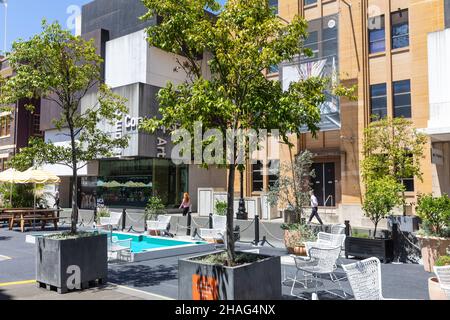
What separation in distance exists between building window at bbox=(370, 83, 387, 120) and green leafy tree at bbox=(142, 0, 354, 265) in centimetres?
1769

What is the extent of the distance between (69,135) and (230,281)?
555 centimetres

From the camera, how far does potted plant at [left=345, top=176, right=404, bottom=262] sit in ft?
35.8

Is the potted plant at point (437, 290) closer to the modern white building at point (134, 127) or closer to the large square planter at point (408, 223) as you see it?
the large square planter at point (408, 223)

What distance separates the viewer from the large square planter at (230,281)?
5504mm

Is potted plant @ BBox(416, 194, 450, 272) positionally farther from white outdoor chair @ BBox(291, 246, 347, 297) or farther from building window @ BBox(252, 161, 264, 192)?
building window @ BBox(252, 161, 264, 192)

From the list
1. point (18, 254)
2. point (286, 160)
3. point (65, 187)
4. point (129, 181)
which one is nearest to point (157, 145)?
point (129, 181)

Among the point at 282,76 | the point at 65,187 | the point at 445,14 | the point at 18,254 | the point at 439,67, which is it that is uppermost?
the point at 445,14

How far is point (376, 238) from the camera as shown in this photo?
1120 centimetres

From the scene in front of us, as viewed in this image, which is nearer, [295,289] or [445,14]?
[295,289]

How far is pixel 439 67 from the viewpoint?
711 inches

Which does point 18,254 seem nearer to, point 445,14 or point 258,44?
point 258,44

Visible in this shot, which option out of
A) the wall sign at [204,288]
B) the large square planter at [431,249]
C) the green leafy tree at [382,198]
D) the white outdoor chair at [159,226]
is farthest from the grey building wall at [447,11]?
the wall sign at [204,288]

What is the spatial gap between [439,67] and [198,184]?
16.5 metres

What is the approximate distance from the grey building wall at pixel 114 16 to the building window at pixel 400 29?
15191mm
